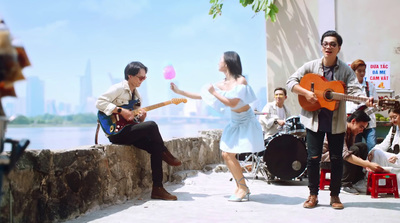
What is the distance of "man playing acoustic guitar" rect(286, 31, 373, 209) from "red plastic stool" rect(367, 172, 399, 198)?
0.81m

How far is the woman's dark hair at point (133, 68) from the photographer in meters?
5.55

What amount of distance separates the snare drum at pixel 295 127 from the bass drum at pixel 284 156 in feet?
0.38

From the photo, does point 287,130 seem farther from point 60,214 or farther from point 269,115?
point 60,214

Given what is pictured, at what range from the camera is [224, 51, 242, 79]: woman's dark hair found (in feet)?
17.5

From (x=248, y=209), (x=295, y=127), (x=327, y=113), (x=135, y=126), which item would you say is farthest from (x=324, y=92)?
(x=295, y=127)

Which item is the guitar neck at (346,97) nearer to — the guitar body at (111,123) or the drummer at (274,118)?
the guitar body at (111,123)

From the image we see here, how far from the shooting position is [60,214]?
13.6 feet

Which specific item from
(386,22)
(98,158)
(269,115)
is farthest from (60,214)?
(386,22)

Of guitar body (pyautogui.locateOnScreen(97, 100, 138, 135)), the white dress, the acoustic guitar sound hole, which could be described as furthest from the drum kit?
guitar body (pyautogui.locateOnScreen(97, 100, 138, 135))

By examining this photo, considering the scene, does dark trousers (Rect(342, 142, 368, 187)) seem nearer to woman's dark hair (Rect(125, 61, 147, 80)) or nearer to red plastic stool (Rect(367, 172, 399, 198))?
red plastic stool (Rect(367, 172, 399, 198))

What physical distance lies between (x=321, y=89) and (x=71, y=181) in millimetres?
2555

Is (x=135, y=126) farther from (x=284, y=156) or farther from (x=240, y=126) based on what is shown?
(x=284, y=156)

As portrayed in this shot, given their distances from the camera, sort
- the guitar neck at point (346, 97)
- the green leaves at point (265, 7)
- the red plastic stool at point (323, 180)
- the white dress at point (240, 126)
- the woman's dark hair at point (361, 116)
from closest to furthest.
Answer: the guitar neck at point (346, 97)
the white dress at point (240, 126)
the woman's dark hair at point (361, 116)
the red plastic stool at point (323, 180)
the green leaves at point (265, 7)

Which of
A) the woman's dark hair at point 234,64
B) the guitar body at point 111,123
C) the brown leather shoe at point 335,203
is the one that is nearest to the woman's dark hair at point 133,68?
the guitar body at point 111,123
